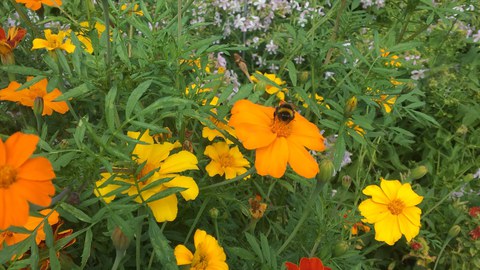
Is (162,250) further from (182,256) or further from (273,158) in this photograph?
(273,158)

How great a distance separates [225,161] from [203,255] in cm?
26

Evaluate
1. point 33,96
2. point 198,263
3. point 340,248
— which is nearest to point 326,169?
point 340,248

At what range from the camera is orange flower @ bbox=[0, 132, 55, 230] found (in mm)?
686

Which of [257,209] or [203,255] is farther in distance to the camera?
Answer: [257,209]

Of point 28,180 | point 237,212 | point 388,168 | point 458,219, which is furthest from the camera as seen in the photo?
point 388,168

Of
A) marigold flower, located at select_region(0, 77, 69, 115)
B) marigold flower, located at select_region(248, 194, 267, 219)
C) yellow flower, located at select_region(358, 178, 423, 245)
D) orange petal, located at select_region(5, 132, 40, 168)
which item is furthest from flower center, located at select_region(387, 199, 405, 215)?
orange petal, located at select_region(5, 132, 40, 168)

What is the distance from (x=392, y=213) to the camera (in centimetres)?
137

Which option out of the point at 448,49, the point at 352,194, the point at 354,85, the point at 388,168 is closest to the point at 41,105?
the point at 354,85

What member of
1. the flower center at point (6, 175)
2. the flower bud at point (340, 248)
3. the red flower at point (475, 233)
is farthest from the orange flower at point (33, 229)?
the red flower at point (475, 233)

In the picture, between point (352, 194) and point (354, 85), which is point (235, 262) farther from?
point (352, 194)

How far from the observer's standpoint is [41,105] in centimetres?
110

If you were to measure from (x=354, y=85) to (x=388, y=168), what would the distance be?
98 cm

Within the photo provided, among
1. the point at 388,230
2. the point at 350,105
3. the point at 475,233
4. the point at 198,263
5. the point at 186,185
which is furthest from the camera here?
the point at 475,233

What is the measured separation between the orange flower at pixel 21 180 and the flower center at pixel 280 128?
45 cm
